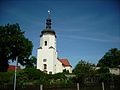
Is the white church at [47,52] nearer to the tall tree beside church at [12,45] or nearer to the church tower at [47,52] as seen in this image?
the church tower at [47,52]

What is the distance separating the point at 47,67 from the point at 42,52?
148 inches

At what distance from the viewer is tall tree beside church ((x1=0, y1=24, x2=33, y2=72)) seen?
138 feet

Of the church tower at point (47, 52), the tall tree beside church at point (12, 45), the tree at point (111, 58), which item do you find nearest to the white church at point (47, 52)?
the church tower at point (47, 52)

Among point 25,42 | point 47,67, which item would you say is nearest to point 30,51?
point 25,42

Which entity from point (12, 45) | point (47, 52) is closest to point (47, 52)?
point (47, 52)

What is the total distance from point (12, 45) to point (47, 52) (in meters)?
9.12

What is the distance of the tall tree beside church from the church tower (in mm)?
3905

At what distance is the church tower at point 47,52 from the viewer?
1884 inches

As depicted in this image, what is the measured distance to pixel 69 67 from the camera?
62.2 metres

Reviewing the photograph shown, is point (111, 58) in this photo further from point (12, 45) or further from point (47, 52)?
point (12, 45)

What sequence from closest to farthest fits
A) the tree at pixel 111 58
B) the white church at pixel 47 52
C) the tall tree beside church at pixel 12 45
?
the tall tree beside church at pixel 12 45 < the white church at pixel 47 52 < the tree at pixel 111 58

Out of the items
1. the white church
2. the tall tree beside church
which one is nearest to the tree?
the white church

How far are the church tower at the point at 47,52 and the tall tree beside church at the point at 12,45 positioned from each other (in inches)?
154

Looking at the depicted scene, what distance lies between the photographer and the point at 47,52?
159 ft
